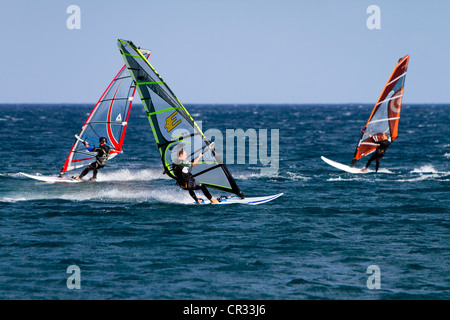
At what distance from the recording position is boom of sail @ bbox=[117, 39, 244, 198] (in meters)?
17.7

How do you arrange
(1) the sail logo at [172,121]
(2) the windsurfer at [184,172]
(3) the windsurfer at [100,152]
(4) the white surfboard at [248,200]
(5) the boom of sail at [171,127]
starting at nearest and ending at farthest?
(2) the windsurfer at [184,172]
(5) the boom of sail at [171,127]
(1) the sail logo at [172,121]
(4) the white surfboard at [248,200]
(3) the windsurfer at [100,152]

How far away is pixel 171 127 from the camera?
59.6ft

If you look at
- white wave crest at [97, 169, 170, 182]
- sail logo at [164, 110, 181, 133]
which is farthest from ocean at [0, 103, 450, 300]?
sail logo at [164, 110, 181, 133]

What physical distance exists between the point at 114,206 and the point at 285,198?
228 inches

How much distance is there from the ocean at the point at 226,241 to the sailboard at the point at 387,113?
2.00m

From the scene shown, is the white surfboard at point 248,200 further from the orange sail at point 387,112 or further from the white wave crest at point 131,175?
the orange sail at point 387,112

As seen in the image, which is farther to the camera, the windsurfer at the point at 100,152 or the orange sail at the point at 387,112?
the orange sail at the point at 387,112

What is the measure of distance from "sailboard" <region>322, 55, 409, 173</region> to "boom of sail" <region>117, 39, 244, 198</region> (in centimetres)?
996

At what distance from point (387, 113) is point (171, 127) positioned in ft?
40.5

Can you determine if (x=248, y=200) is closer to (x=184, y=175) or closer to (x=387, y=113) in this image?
(x=184, y=175)

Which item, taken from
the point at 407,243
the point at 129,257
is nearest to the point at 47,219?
the point at 129,257

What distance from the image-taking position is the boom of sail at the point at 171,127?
1770 cm

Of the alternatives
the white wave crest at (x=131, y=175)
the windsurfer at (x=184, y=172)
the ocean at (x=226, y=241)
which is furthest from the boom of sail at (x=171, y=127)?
the white wave crest at (x=131, y=175)
